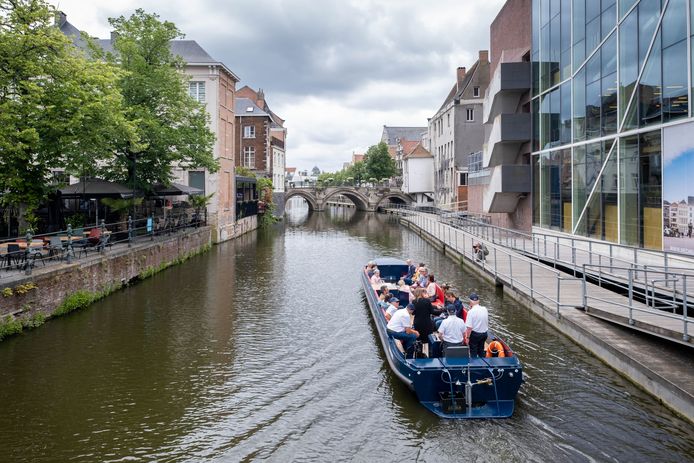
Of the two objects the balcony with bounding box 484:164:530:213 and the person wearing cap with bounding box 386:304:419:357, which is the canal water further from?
the balcony with bounding box 484:164:530:213

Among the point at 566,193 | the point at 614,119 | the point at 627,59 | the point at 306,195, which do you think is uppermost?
the point at 627,59

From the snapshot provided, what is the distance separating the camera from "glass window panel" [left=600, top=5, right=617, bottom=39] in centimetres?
2095

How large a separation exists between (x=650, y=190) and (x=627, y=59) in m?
4.69

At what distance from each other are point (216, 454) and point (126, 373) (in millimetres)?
4308

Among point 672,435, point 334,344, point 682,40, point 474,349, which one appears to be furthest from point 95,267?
point 682,40

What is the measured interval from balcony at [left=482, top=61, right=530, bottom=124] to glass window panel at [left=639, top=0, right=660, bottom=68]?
12720mm

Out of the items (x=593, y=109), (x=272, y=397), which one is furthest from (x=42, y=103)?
(x=593, y=109)

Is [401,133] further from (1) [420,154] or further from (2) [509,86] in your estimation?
(2) [509,86]

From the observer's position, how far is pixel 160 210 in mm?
33344

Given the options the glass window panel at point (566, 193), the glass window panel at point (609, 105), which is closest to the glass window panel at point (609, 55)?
the glass window panel at point (609, 105)

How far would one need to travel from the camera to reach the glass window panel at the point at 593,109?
22656 millimetres

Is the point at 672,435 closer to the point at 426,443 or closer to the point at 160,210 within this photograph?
the point at 426,443

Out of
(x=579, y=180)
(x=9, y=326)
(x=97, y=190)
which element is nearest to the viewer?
(x=9, y=326)

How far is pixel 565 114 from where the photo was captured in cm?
2628
